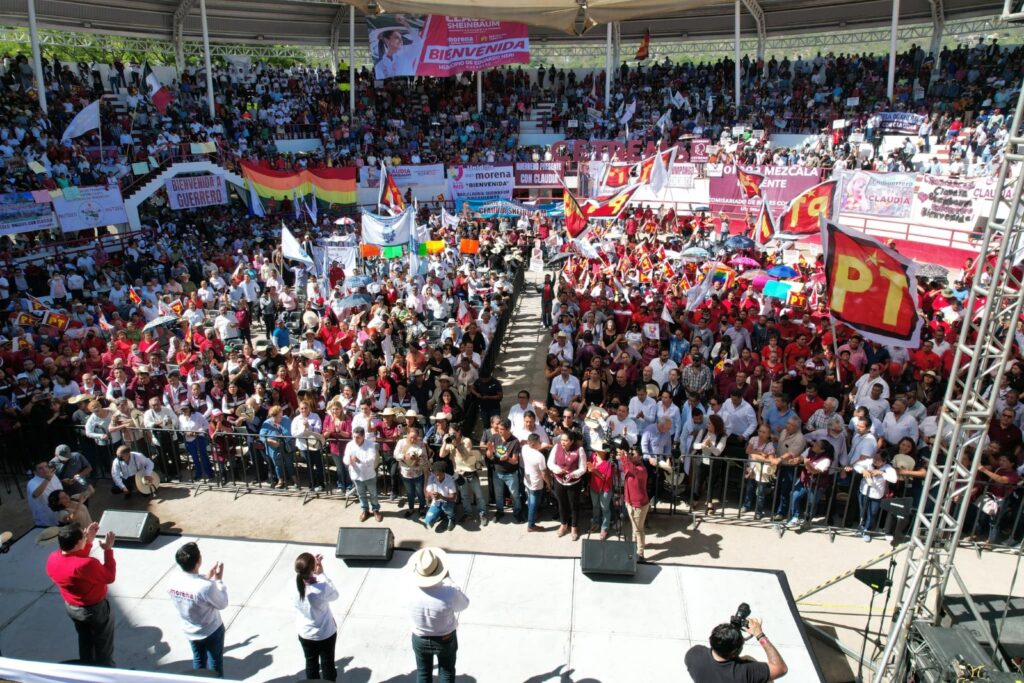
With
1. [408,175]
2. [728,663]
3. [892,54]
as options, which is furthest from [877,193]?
[728,663]

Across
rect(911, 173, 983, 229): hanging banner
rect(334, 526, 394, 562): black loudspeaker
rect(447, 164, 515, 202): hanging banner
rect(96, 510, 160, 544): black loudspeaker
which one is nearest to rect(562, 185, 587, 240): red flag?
rect(334, 526, 394, 562): black loudspeaker

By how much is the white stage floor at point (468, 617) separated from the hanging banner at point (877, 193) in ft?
54.0

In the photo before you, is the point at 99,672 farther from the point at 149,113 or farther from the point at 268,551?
the point at 149,113

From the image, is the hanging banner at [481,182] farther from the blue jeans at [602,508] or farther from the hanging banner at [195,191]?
the blue jeans at [602,508]

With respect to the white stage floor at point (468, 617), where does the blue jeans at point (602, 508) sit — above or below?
above

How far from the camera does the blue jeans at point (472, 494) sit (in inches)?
323

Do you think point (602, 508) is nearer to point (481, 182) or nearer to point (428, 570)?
point (428, 570)

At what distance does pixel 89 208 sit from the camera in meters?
21.0

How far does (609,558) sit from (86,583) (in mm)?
4476

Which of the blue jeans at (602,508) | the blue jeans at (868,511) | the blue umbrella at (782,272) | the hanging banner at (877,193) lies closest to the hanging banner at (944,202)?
the hanging banner at (877,193)

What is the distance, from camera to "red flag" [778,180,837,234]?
39.9ft

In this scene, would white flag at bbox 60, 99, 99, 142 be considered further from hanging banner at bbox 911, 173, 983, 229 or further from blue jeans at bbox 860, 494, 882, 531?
hanging banner at bbox 911, 173, 983, 229

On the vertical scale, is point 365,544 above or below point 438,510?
above

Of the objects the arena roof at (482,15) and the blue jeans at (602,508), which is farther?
the arena roof at (482,15)
